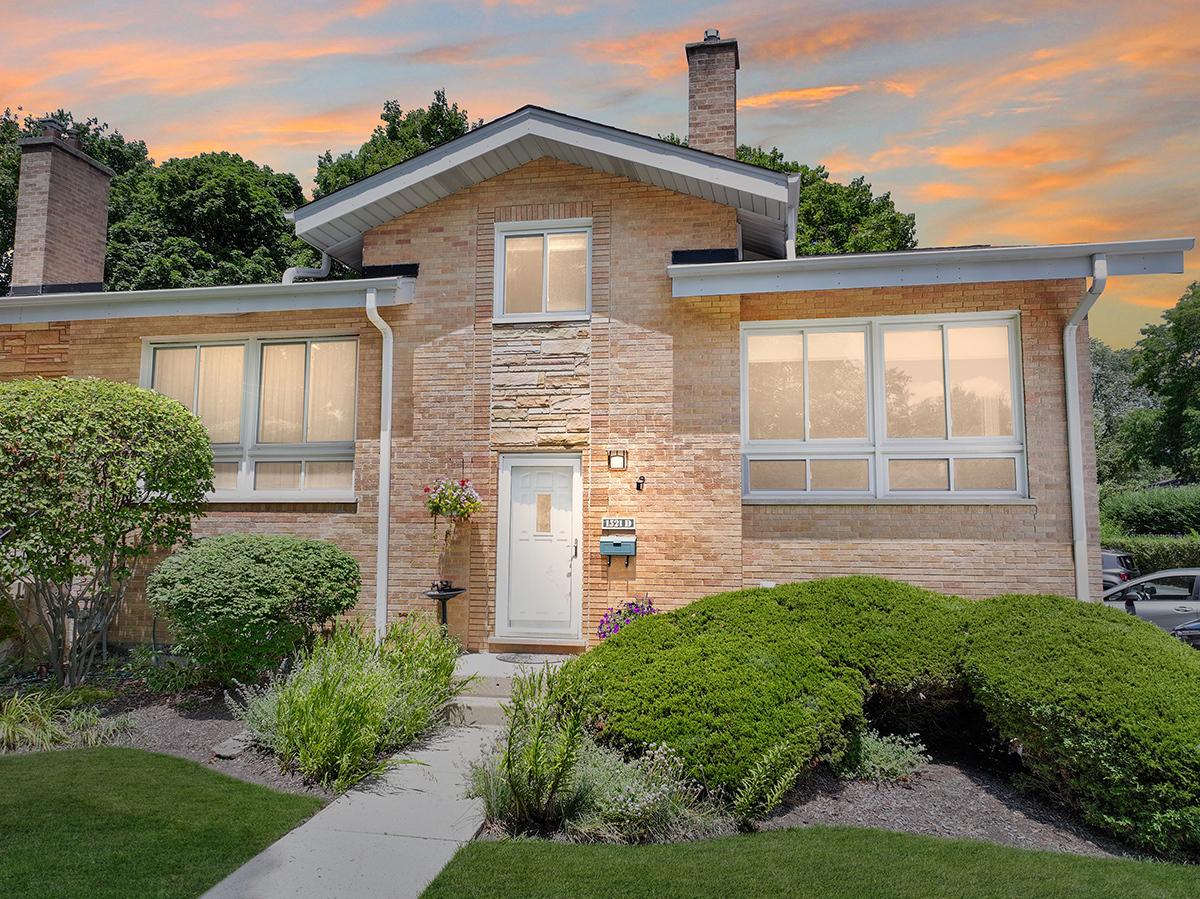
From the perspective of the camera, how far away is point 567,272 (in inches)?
335

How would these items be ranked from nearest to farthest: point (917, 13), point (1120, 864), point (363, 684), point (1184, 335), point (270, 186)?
point (1120, 864)
point (363, 684)
point (917, 13)
point (270, 186)
point (1184, 335)

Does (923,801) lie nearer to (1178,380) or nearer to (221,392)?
(221,392)

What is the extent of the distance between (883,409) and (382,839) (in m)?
6.47

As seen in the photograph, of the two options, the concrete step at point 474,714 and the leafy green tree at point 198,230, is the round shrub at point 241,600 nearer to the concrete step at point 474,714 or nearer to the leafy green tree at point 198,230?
the concrete step at point 474,714

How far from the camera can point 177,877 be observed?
354 centimetres

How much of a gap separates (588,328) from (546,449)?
1496 mm

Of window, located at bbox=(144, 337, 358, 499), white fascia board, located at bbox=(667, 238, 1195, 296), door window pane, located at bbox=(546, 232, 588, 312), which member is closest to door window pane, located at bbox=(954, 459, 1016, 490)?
white fascia board, located at bbox=(667, 238, 1195, 296)

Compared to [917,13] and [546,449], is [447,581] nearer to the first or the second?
[546,449]

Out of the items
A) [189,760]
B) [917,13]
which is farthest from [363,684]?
[917,13]

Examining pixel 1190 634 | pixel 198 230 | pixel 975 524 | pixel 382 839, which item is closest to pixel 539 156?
pixel 975 524

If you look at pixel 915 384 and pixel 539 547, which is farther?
pixel 539 547

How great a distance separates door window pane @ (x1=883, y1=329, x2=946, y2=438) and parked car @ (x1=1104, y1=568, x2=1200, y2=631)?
5659 mm

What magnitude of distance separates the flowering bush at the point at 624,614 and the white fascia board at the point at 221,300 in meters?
4.45

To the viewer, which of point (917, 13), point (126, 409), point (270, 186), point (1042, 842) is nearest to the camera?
point (1042, 842)
